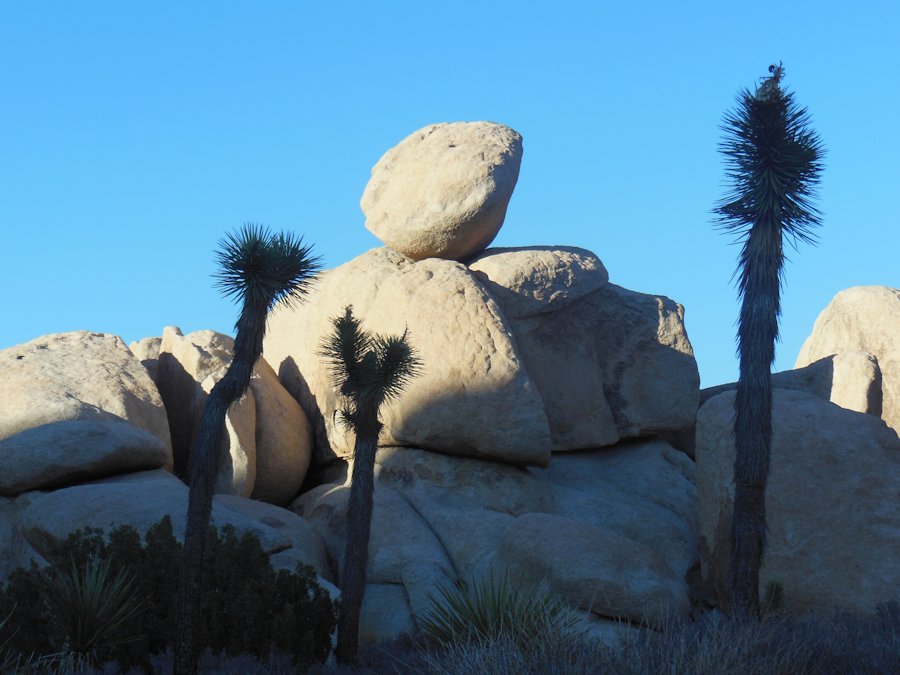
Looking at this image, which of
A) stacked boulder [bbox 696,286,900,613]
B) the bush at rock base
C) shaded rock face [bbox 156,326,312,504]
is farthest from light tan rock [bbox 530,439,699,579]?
the bush at rock base

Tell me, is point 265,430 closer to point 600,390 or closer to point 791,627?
point 600,390

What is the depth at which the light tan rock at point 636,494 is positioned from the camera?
2272 centimetres

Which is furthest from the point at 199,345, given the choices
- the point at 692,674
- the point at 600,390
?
the point at 692,674

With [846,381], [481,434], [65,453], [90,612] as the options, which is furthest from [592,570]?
[846,381]

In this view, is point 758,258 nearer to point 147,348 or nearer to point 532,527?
point 532,527

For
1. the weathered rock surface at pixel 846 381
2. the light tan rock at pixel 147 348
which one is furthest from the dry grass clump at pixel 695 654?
the light tan rock at pixel 147 348

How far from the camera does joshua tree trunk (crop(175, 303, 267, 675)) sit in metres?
12.1

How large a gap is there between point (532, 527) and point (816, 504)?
5108mm

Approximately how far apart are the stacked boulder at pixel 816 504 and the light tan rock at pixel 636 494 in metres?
1.71

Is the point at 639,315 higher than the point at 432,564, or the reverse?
the point at 639,315

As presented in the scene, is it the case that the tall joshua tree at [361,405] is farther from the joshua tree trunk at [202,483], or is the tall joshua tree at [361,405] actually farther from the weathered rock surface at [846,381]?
the weathered rock surface at [846,381]

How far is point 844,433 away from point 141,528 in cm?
1226

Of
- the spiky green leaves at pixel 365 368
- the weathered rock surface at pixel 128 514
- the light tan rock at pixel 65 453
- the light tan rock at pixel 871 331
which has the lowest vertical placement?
the weathered rock surface at pixel 128 514

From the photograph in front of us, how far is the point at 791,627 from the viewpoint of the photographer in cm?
1348
